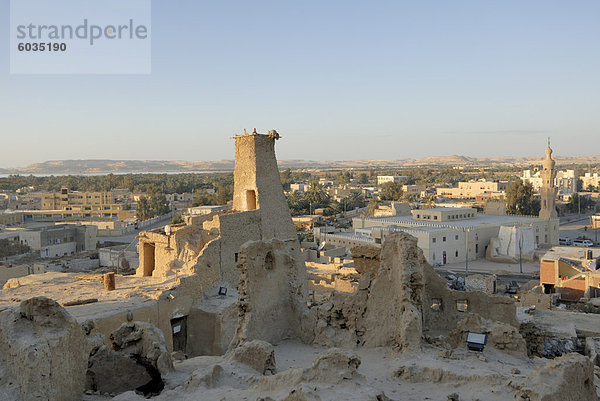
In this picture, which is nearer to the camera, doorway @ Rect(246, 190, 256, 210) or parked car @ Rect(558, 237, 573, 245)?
doorway @ Rect(246, 190, 256, 210)

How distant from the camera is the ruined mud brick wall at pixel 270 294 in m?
11.3

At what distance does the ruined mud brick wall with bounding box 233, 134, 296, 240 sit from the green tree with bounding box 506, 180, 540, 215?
58.2m

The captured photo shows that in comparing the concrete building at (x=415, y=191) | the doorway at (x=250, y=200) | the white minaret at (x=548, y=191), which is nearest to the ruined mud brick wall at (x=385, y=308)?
the doorway at (x=250, y=200)

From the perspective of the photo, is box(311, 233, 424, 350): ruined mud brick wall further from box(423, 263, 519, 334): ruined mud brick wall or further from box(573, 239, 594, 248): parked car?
box(573, 239, 594, 248): parked car

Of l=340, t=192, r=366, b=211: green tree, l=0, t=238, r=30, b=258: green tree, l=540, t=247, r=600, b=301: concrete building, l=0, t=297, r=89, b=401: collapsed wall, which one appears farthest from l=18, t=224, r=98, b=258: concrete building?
l=340, t=192, r=366, b=211: green tree

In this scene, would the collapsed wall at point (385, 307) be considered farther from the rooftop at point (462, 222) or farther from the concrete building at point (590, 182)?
the concrete building at point (590, 182)

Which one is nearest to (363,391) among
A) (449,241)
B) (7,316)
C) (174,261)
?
(7,316)

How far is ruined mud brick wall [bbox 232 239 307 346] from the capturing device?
445 inches

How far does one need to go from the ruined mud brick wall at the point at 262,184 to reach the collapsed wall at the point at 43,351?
12.0 metres

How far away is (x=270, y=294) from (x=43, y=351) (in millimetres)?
5257

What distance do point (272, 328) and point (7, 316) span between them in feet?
17.6

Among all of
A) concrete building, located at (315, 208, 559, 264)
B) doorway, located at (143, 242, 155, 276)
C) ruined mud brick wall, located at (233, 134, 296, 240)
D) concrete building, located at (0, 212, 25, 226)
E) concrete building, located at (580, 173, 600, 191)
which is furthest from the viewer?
concrete building, located at (580, 173, 600, 191)

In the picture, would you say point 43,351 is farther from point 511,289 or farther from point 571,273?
point 511,289

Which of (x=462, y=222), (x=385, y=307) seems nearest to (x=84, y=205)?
(x=462, y=222)
